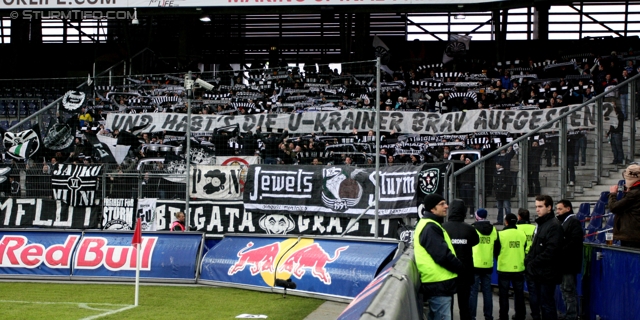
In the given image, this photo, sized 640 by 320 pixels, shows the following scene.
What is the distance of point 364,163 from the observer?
20.0m

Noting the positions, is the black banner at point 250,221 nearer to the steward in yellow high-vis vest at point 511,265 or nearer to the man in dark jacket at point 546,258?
the steward in yellow high-vis vest at point 511,265

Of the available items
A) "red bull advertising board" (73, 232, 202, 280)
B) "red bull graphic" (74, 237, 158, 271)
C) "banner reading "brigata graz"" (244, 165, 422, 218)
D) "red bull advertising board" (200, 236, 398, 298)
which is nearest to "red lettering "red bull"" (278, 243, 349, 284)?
"red bull advertising board" (200, 236, 398, 298)

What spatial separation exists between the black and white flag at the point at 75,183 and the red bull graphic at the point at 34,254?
11.5ft

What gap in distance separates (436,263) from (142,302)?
631cm

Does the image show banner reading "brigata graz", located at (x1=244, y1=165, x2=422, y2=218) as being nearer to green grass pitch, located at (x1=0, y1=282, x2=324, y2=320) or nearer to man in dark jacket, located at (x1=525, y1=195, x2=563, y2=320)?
green grass pitch, located at (x1=0, y1=282, x2=324, y2=320)

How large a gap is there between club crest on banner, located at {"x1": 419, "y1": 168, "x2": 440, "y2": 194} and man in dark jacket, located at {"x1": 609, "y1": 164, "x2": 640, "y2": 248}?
681 cm

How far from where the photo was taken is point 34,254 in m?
16.9

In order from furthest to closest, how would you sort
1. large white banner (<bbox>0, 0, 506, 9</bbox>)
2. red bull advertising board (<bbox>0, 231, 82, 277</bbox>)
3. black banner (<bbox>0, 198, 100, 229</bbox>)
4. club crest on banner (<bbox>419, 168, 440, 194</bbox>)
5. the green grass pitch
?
large white banner (<bbox>0, 0, 506, 9</bbox>), black banner (<bbox>0, 198, 100, 229</bbox>), club crest on banner (<bbox>419, 168, 440, 194</bbox>), red bull advertising board (<bbox>0, 231, 82, 277</bbox>), the green grass pitch

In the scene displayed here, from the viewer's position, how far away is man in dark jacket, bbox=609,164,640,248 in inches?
401

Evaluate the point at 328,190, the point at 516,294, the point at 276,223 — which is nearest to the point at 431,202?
the point at 516,294

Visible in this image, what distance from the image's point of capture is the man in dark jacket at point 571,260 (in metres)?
10.9

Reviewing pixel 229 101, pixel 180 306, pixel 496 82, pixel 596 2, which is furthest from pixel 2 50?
pixel 180 306

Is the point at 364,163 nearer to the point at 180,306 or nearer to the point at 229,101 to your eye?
the point at 229,101

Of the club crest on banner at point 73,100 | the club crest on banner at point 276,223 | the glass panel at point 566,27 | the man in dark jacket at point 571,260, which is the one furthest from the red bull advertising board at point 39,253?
the glass panel at point 566,27
